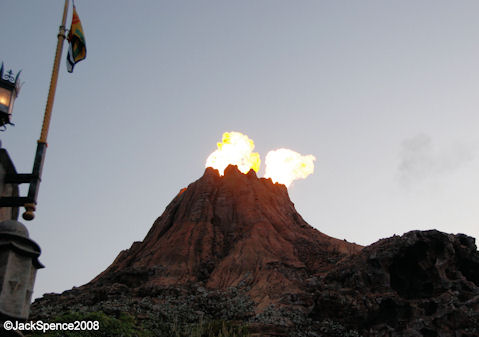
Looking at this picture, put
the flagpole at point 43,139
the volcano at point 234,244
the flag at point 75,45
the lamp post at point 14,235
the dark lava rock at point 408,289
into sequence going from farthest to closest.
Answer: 1. the volcano at point 234,244
2. the dark lava rock at point 408,289
3. the flag at point 75,45
4. the flagpole at point 43,139
5. the lamp post at point 14,235

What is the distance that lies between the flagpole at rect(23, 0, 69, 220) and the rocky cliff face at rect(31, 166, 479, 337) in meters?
25.5

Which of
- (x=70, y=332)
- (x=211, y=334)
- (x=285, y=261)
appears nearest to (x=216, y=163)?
(x=285, y=261)

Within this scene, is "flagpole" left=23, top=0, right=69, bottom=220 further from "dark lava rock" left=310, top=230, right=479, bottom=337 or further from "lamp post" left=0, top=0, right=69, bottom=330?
"dark lava rock" left=310, top=230, right=479, bottom=337

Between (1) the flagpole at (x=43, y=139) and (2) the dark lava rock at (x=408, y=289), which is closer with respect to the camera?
(1) the flagpole at (x=43, y=139)

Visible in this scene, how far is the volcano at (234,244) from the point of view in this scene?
160 ft

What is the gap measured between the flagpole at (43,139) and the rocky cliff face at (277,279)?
2550cm

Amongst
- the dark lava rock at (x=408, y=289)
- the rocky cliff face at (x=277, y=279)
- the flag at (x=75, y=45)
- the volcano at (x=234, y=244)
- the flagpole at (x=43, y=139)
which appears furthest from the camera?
the volcano at (x=234, y=244)

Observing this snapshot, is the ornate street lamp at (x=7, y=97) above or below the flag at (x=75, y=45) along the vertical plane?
below

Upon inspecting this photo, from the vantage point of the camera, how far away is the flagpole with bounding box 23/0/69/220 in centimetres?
991

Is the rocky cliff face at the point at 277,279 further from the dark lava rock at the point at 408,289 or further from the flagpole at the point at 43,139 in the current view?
the flagpole at the point at 43,139

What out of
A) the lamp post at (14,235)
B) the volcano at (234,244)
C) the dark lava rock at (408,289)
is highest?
the volcano at (234,244)

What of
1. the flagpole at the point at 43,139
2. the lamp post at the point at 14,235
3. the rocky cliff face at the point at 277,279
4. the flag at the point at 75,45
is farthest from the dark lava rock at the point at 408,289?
the lamp post at the point at 14,235

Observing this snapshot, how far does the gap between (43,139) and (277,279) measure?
37.8 metres

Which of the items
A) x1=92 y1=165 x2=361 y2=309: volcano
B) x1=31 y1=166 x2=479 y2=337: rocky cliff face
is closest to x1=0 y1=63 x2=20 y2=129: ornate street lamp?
x1=31 y1=166 x2=479 y2=337: rocky cliff face
